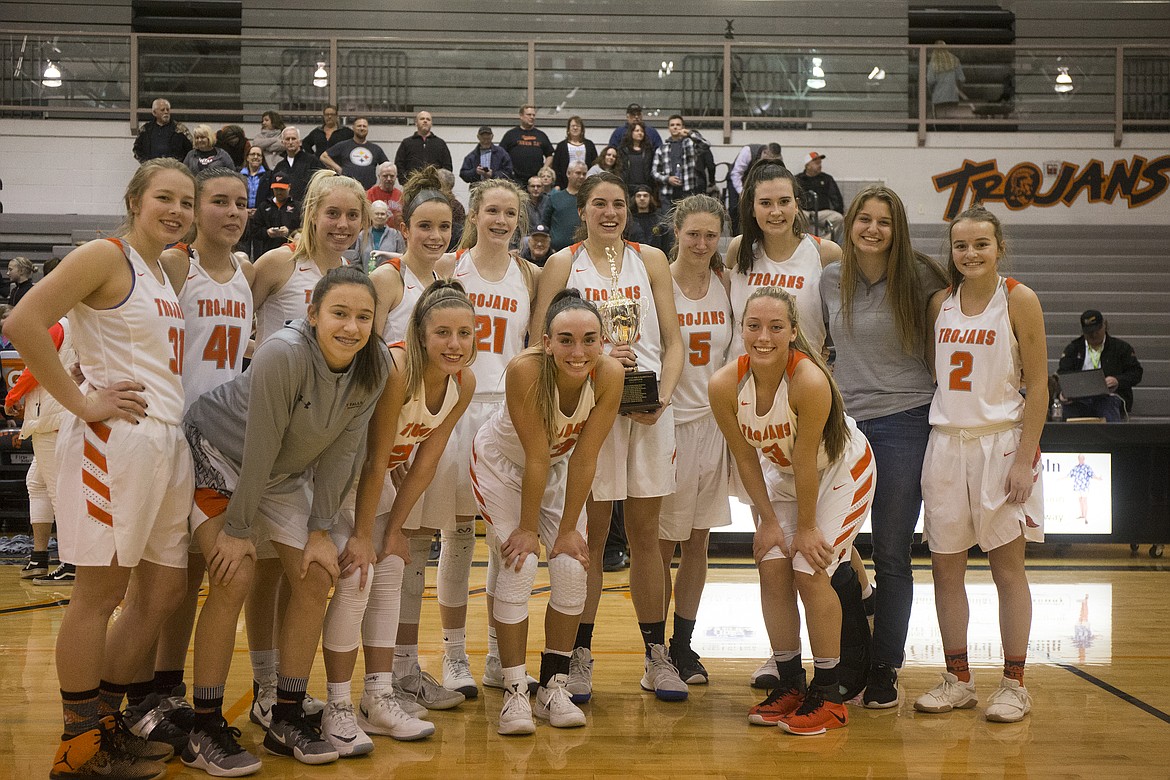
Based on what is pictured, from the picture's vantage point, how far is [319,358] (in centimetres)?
304

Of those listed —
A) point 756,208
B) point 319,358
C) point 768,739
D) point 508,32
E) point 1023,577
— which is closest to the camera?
point 319,358

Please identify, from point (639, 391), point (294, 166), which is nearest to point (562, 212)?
point (294, 166)

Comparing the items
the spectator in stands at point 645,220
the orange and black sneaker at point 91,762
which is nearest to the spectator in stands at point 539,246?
the spectator in stands at point 645,220

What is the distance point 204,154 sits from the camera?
9875mm

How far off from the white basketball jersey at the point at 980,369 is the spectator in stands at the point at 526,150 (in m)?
7.99

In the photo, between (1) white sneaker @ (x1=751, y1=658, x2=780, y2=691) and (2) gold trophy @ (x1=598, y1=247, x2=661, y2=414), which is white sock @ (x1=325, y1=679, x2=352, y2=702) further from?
(1) white sneaker @ (x1=751, y1=658, x2=780, y2=691)

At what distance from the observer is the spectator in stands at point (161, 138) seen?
1086cm

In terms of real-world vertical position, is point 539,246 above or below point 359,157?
below

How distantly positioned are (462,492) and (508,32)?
12.6 meters

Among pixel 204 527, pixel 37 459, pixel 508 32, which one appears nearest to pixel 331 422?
pixel 204 527

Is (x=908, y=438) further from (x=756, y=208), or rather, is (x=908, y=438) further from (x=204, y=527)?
(x=204, y=527)

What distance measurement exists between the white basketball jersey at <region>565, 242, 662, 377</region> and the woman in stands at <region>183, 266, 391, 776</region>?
3.37 ft

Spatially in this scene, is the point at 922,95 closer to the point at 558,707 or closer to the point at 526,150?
the point at 526,150

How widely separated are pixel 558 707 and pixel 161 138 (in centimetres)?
957
